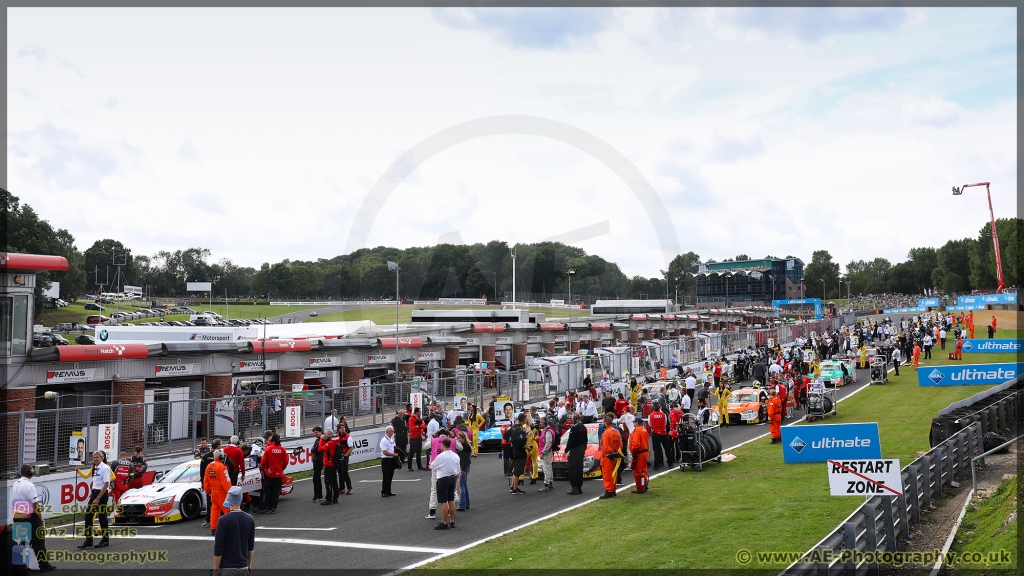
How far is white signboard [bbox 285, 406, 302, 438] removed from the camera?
71.5 ft

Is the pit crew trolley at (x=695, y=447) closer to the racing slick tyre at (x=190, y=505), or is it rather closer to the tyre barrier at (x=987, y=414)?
the tyre barrier at (x=987, y=414)

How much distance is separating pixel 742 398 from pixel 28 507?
2265 cm

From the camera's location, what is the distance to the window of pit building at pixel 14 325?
22.1 m

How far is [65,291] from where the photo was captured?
334 feet

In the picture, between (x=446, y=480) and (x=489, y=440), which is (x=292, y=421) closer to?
(x=489, y=440)

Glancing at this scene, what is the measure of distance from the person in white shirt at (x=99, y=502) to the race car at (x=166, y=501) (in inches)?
44.8

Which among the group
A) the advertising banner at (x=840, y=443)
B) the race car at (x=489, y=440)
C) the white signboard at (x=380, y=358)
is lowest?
the race car at (x=489, y=440)

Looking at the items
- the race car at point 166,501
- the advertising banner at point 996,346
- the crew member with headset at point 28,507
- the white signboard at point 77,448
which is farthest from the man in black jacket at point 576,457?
the advertising banner at point 996,346

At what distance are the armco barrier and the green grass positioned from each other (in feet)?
2.15

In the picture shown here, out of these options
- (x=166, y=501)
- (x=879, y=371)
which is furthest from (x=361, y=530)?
(x=879, y=371)

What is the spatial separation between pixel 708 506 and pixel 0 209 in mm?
74661

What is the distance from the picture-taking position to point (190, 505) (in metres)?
15.0

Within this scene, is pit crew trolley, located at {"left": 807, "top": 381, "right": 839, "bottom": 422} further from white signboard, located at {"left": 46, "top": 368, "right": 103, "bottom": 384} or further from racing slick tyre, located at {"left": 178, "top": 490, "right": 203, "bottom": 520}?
white signboard, located at {"left": 46, "top": 368, "right": 103, "bottom": 384}

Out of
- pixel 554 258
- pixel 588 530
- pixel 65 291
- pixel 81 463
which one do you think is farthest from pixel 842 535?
pixel 554 258
